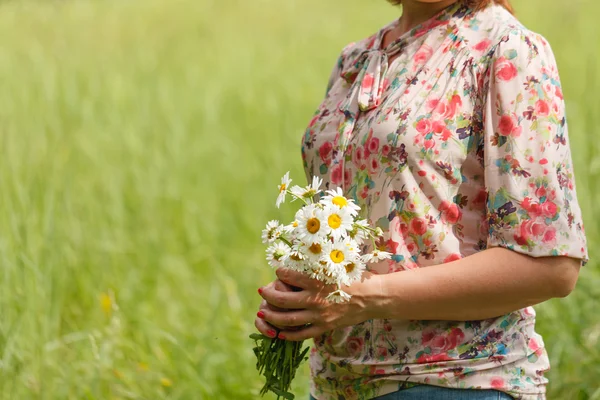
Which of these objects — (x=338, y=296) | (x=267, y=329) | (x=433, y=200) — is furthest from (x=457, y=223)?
(x=267, y=329)

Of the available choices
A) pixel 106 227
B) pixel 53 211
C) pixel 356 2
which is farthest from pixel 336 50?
A: pixel 53 211

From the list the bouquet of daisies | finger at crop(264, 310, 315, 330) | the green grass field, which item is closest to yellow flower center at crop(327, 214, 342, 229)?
the bouquet of daisies

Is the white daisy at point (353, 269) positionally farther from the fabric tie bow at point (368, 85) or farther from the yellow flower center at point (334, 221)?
the fabric tie bow at point (368, 85)

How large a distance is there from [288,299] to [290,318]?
0.04 m

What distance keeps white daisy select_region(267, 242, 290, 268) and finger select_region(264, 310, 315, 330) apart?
106mm

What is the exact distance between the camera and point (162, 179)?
4477 mm

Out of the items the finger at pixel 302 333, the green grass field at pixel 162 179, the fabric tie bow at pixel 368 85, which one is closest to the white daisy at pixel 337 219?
the finger at pixel 302 333

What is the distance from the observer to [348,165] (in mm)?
1690

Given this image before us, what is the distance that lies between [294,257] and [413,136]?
316mm

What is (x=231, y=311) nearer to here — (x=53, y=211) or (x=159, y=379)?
(x=159, y=379)

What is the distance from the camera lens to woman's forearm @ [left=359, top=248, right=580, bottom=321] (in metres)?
1.51

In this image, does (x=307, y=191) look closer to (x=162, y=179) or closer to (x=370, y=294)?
(x=370, y=294)

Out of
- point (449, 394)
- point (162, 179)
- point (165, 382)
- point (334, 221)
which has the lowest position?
point (449, 394)

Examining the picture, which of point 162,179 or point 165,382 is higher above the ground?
point 162,179
